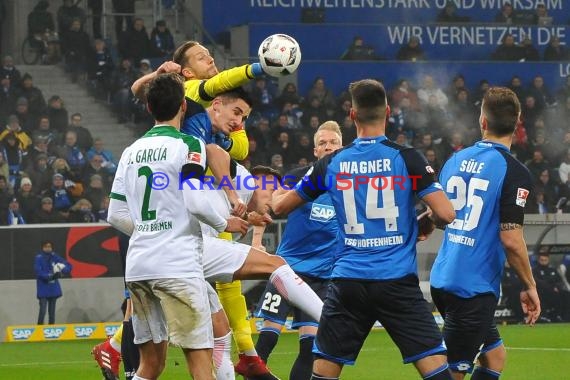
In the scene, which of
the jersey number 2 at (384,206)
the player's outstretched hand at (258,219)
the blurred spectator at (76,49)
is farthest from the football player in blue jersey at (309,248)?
the blurred spectator at (76,49)

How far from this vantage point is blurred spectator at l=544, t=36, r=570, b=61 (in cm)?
2742

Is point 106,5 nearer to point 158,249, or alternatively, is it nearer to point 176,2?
point 176,2

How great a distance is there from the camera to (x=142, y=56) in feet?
81.2

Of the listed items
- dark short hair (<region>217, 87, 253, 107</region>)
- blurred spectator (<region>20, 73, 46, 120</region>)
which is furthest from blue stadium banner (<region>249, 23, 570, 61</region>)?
dark short hair (<region>217, 87, 253, 107</region>)

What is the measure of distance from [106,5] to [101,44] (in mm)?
2058

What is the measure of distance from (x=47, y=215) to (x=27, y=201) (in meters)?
0.48

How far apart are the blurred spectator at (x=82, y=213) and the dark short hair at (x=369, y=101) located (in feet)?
44.2

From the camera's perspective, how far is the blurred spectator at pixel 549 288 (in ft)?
63.3

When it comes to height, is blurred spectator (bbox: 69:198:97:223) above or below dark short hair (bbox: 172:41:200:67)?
below

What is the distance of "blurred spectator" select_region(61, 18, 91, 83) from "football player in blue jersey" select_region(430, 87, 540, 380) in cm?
1799

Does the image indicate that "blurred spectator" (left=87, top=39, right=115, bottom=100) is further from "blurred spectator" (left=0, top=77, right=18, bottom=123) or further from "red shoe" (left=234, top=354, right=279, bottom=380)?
"red shoe" (left=234, top=354, right=279, bottom=380)

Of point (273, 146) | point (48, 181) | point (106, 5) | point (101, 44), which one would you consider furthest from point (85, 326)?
point (106, 5)

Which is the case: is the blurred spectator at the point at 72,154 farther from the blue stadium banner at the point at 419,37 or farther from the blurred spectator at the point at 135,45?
the blue stadium banner at the point at 419,37

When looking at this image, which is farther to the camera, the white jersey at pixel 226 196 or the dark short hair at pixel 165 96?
the white jersey at pixel 226 196
